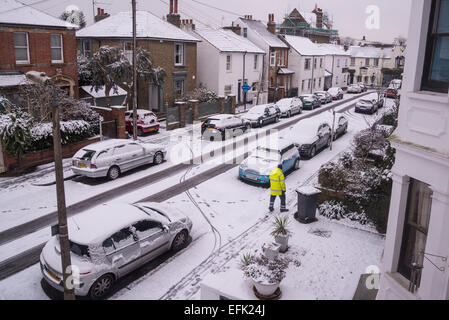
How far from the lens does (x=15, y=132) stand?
15906 millimetres

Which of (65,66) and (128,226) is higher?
(65,66)

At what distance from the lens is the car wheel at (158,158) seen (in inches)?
721

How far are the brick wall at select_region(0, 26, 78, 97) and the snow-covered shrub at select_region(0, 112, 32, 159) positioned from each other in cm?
553

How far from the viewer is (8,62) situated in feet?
65.6

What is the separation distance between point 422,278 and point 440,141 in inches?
82.2

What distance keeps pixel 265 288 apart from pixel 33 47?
19.8 m

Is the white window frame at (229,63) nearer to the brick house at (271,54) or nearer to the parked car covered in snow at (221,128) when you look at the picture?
the brick house at (271,54)

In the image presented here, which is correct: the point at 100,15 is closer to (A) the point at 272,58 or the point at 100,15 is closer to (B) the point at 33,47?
(A) the point at 272,58

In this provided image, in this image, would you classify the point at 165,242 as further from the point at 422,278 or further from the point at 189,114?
the point at 189,114

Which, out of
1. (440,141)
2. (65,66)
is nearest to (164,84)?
(65,66)

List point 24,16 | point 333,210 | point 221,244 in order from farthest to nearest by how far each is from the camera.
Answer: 1. point 24,16
2. point 333,210
3. point 221,244

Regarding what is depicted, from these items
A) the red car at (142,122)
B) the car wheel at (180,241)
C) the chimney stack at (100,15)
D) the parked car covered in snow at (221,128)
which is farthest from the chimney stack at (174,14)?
the car wheel at (180,241)

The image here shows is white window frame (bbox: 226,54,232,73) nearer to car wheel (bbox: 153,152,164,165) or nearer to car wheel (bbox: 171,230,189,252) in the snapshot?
car wheel (bbox: 153,152,164,165)

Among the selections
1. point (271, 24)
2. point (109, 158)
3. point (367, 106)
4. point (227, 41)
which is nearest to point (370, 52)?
point (271, 24)
